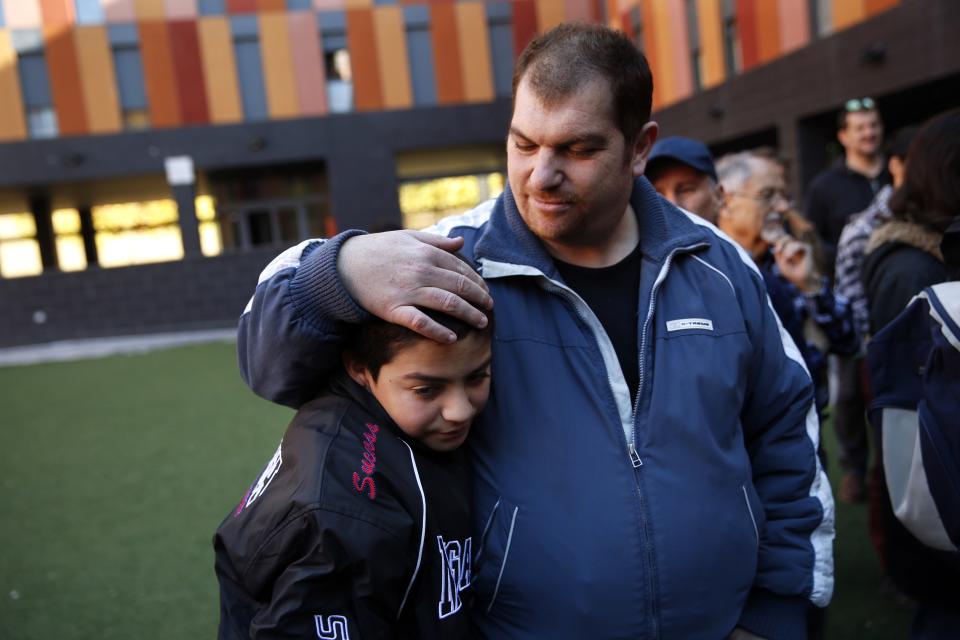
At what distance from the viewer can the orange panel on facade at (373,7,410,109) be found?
2044 cm

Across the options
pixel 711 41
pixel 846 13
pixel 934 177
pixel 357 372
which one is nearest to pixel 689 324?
pixel 357 372

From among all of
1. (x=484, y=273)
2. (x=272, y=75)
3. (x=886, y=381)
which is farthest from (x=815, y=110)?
(x=272, y=75)

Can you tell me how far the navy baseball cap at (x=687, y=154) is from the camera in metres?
2.92

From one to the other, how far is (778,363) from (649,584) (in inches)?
25.9

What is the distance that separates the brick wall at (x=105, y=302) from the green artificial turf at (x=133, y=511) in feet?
20.9

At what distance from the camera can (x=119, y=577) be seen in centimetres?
437

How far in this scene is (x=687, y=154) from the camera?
2922 mm

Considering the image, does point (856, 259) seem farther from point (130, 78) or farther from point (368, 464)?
point (130, 78)

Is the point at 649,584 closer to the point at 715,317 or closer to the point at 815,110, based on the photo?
the point at 715,317

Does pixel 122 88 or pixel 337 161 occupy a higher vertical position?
pixel 122 88

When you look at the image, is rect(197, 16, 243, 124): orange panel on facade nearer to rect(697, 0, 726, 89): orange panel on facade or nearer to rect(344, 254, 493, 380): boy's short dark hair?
rect(697, 0, 726, 89): orange panel on facade

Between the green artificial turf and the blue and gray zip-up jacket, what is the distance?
1.98m

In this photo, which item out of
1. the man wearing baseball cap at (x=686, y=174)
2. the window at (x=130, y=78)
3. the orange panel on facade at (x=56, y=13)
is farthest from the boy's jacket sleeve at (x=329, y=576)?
the orange panel on facade at (x=56, y=13)

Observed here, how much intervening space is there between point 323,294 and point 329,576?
20.6 inches
